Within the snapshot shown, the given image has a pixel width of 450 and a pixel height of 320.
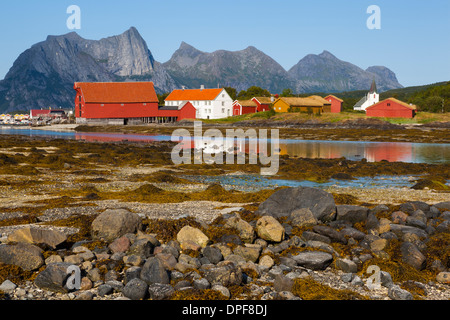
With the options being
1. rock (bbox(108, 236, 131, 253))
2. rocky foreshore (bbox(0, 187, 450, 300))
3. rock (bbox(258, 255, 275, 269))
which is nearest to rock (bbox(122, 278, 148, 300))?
rocky foreshore (bbox(0, 187, 450, 300))

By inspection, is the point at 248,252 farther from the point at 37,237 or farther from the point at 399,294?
the point at 37,237

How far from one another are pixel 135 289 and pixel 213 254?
2496 millimetres

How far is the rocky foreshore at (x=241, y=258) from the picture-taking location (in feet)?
30.7

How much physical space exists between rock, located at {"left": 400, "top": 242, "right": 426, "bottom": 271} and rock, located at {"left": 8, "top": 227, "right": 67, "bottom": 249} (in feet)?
29.6

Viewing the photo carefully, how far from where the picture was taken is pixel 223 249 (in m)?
11.5

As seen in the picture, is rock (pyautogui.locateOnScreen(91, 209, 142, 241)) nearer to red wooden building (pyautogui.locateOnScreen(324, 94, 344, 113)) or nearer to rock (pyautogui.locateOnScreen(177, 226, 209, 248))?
rock (pyautogui.locateOnScreen(177, 226, 209, 248))

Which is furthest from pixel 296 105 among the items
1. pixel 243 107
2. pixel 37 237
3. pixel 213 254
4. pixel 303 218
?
pixel 37 237

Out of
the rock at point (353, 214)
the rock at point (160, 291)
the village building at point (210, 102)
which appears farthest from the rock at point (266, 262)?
the village building at point (210, 102)

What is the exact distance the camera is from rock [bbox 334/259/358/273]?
10.8 metres

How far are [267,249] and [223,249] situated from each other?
133 cm

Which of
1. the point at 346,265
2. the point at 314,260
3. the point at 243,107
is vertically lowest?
the point at 346,265

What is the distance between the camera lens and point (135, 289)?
9117mm
